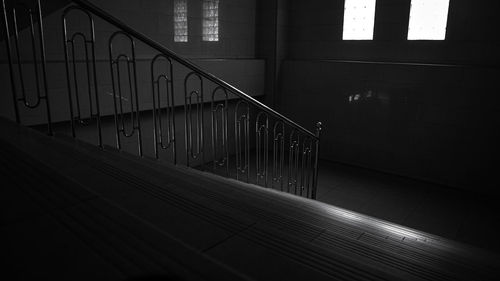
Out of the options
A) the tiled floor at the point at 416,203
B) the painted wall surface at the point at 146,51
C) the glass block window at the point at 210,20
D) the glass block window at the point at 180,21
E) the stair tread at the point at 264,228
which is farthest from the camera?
the glass block window at the point at 210,20

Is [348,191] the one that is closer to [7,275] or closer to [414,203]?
[414,203]

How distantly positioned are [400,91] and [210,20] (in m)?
2.94

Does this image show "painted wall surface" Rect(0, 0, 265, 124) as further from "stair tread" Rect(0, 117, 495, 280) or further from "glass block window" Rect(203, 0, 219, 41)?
"stair tread" Rect(0, 117, 495, 280)

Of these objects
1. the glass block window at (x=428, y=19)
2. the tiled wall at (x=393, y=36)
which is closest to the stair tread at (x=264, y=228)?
the tiled wall at (x=393, y=36)

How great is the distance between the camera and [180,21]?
4953 millimetres

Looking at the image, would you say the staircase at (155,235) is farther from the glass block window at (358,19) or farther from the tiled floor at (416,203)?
the glass block window at (358,19)

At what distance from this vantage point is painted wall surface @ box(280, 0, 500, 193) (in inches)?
188

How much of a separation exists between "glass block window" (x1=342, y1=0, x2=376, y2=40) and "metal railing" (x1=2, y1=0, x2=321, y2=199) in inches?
78.6

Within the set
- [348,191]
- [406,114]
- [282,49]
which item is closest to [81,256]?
[348,191]

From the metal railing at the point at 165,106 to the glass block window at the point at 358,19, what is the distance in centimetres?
200

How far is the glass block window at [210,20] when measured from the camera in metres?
5.27

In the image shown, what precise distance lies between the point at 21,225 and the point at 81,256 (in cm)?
30

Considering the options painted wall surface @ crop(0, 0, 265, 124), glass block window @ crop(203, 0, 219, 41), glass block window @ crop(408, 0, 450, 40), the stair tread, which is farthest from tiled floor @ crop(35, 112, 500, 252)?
glass block window @ crop(408, 0, 450, 40)

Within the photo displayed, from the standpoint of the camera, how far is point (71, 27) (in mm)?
3832
